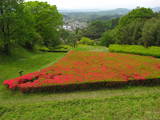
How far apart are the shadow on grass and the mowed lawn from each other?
0.20 m

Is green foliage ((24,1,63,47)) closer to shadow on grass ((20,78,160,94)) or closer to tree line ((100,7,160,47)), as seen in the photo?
tree line ((100,7,160,47))

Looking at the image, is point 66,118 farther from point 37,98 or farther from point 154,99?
point 154,99

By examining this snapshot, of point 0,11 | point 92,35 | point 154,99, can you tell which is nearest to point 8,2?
point 0,11

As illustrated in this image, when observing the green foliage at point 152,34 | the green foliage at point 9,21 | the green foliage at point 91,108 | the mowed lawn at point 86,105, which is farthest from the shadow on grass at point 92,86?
the green foliage at point 152,34

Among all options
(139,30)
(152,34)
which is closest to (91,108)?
(152,34)

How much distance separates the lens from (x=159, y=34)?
19.4 m

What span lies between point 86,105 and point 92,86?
1.62 m

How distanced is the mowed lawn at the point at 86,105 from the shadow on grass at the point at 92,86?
0.65 ft

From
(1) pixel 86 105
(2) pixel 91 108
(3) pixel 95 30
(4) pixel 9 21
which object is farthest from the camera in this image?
(3) pixel 95 30

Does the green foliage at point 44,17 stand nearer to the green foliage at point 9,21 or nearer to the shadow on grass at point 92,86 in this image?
the green foliage at point 9,21

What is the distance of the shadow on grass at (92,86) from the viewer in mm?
6617

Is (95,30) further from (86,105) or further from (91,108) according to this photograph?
(91,108)

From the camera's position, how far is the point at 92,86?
22.7 feet

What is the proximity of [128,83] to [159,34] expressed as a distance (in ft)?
53.9
